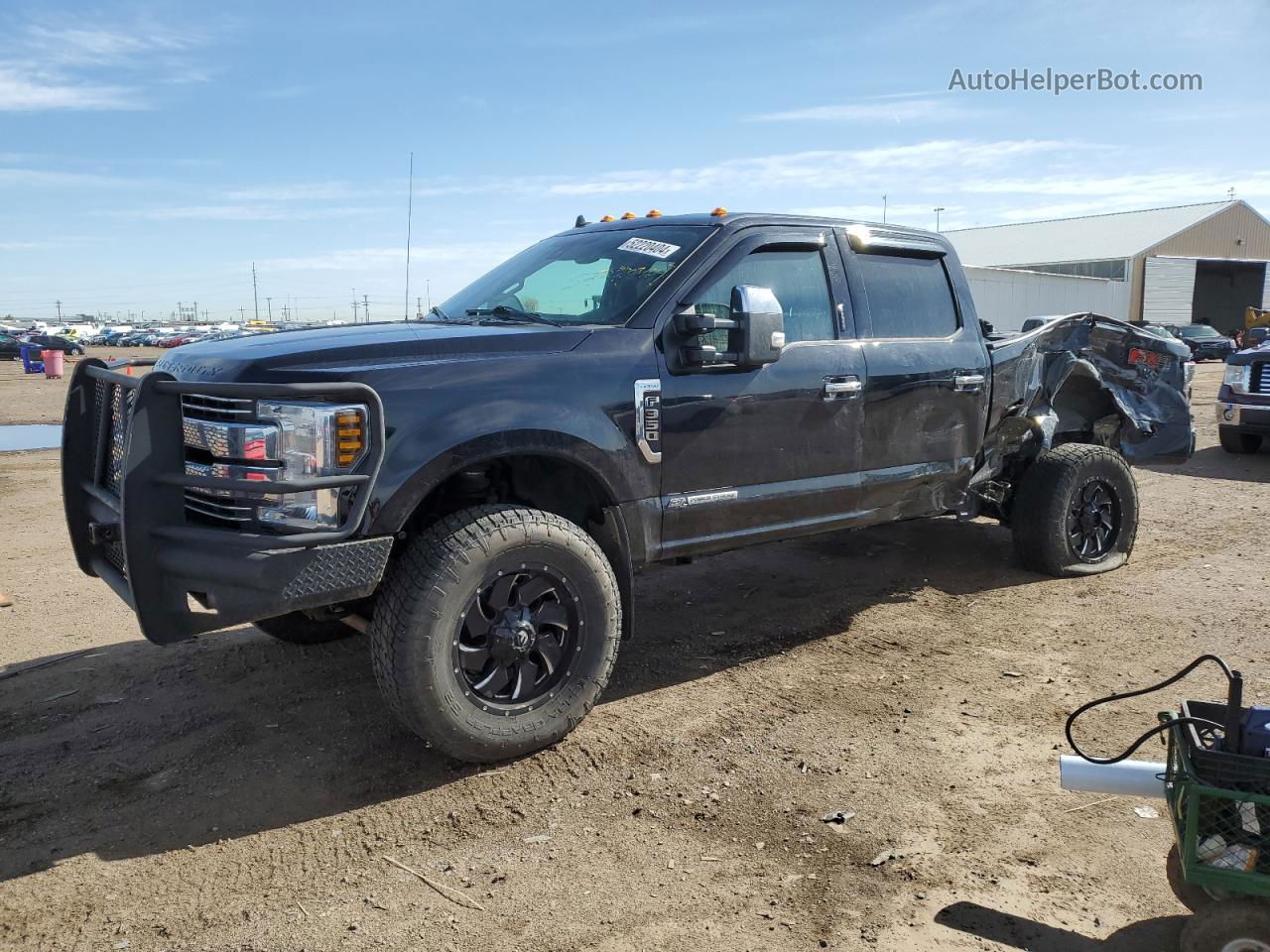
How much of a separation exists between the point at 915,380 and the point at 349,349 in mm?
2790

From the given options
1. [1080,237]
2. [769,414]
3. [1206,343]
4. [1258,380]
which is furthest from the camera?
[1080,237]

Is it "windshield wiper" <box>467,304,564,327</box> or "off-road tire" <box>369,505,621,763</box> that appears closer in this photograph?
"off-road tire" <box>369,505,621,763</box>

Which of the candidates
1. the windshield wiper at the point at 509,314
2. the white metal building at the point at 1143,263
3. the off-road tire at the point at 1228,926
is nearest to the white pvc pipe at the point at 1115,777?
the off-road tire at the point at 1228,926

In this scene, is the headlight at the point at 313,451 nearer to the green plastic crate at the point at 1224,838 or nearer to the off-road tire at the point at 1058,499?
the green plastic crate at the point at 1224,838

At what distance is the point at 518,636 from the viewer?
3533mm

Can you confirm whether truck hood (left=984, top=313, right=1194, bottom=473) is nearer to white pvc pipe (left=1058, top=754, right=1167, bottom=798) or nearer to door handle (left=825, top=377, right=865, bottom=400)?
door handle (left=825, top=377, right=865, bottom=400)

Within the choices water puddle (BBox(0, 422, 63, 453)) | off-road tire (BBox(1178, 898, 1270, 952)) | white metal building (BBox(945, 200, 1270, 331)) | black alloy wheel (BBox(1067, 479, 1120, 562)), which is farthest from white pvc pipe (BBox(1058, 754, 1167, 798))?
white metal building (BBox(945, 200, 1270, 331))

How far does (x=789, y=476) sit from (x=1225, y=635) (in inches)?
97.4

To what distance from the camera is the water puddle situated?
12.1 m

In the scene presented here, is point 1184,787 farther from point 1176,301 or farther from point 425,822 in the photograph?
point 1176,301

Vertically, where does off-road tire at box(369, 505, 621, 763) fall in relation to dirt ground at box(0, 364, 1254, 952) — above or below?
above

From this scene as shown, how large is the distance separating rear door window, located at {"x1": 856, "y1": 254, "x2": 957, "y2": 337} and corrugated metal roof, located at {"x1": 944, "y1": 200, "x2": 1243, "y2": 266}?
40.5m

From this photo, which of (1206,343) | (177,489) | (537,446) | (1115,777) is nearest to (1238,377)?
(1115,777)

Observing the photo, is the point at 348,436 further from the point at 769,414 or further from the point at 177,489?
the point at 769,414
